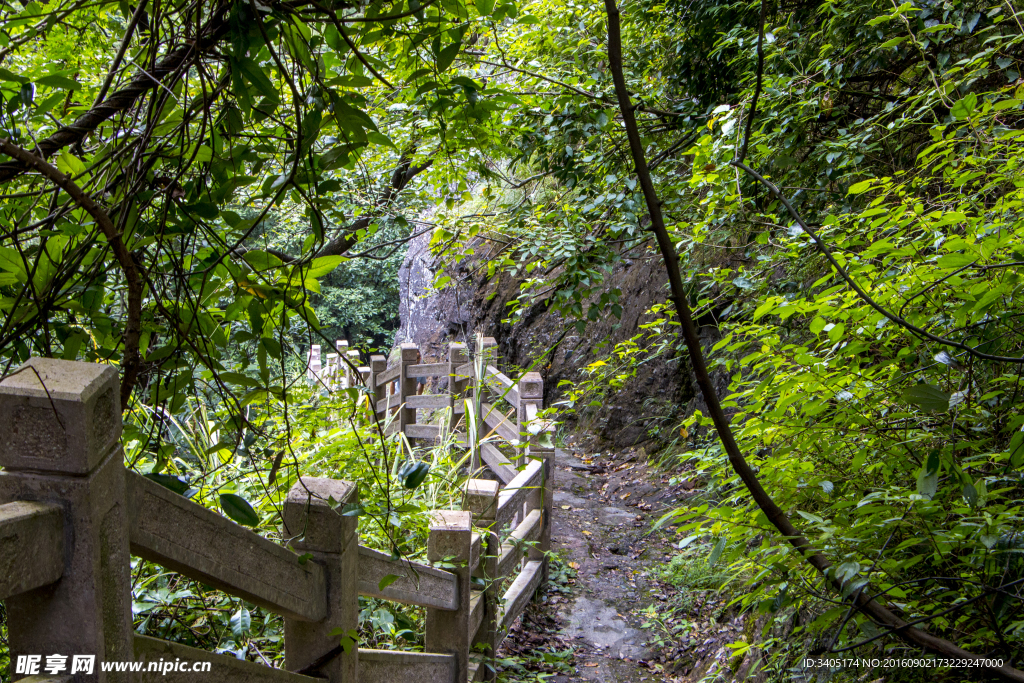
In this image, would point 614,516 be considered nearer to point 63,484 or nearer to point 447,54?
point 447,54

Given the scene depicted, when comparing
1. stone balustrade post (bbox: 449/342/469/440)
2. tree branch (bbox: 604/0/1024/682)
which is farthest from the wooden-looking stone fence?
stone balustrade post (bbox: 449/342/469/440)

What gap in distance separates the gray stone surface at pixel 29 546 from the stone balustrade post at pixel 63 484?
2 cm

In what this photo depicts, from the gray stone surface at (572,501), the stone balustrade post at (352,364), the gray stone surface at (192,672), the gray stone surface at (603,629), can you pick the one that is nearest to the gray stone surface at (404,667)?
the gray stone surface at (192,672)

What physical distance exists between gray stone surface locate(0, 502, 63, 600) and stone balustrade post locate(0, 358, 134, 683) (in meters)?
0.02

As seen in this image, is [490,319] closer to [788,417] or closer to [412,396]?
[412,396]

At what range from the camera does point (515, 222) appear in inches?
152

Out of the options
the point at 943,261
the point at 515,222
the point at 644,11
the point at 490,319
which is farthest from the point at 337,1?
the point at 490,319

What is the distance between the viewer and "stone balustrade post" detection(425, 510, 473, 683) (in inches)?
104

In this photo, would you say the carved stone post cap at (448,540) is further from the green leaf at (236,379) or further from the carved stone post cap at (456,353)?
the carved stone post cap at (456,353)

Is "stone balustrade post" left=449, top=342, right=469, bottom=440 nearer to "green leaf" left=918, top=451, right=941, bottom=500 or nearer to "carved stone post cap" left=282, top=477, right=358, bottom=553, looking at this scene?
"carved stone post cap" left=282, top=477, right=358, bottom=553

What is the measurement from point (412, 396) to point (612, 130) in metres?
5.36

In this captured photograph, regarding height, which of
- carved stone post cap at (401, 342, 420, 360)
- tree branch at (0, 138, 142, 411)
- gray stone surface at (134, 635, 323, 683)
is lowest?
gray stone surface at (134, 635, 323, 683)

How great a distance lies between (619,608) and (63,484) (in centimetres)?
460

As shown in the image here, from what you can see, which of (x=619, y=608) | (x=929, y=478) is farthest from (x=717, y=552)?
(x=619, y=608)
